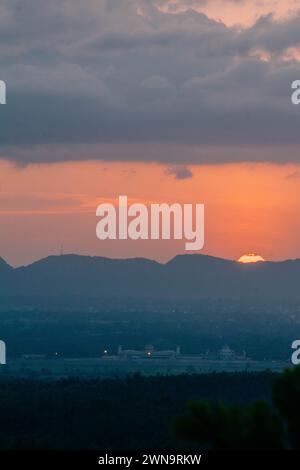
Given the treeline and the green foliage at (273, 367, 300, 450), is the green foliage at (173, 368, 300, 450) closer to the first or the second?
the green foliage at (273, 367, 300, 450)

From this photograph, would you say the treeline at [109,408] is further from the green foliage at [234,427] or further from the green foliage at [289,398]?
the green foliage at [234,427]

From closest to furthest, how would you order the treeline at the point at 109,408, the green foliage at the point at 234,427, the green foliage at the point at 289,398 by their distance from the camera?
1. the green foliage at the point at 234,427
2. the green foliage at the point at 289,398
3. the treeline at the point at 109,408

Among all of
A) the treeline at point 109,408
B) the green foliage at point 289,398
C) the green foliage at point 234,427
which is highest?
the treeline at point 109,408

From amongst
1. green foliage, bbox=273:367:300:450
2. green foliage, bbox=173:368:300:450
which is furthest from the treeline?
green foliage, bbox=173:368:300:450

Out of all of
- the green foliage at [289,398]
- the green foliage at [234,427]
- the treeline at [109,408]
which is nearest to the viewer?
the green foliage at [234,427]

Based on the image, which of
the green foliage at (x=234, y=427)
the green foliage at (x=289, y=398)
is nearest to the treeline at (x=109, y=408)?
the green foliage at (x=289, y=398)

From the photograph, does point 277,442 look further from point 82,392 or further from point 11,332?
point 11,332

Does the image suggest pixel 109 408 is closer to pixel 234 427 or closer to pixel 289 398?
pixel 289 398

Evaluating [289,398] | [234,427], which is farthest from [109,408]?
[234,427]

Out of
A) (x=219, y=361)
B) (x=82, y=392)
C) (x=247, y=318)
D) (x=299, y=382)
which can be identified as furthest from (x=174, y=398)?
(x=247, y=318)
